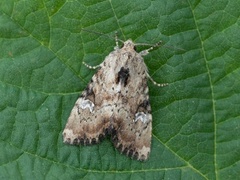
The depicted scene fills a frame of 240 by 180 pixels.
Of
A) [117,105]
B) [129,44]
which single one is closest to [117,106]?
[117,105]

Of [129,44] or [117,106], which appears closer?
[129,44]

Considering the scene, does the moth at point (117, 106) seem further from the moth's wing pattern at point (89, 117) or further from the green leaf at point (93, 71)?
the green leaf at point (93, 71)

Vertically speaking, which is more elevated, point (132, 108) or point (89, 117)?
point (132, 108)

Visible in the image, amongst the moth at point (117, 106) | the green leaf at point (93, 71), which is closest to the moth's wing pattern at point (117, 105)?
the moth at point (117, 106)

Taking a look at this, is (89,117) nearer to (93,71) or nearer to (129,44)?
(93,71)

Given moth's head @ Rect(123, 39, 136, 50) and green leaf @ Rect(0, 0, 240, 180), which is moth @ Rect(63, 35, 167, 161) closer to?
moth's head @ Rect(123, 39, 136, 50)

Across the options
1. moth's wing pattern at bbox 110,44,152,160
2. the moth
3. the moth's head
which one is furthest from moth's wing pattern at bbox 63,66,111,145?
the moth's head
